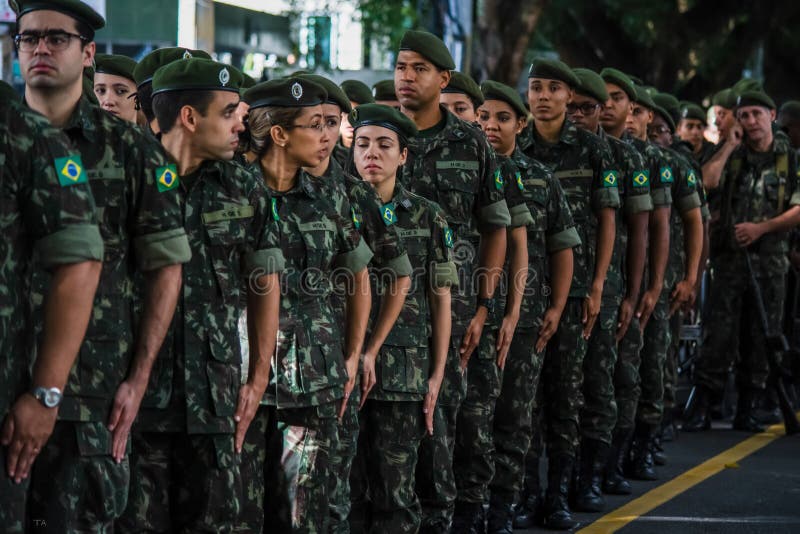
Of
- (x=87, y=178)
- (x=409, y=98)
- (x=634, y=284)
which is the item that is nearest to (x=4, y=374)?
(x=87, y=178)

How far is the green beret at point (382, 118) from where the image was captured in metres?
6.23

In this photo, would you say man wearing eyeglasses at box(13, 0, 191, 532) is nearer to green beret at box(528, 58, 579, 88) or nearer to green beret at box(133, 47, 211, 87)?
green beret at box(133, 47, 211, 87)

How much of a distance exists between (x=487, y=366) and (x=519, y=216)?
0.72 m

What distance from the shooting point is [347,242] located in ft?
18.5

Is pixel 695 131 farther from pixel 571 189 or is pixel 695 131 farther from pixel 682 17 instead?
pixel 682 17

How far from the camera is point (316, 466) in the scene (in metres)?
5.40

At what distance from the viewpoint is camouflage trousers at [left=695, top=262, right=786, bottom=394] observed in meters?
11.1

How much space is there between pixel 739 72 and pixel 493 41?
9.52 metres

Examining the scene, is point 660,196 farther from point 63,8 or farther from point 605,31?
point 605,31

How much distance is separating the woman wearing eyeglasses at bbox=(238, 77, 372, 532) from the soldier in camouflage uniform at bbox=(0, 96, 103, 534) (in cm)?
145

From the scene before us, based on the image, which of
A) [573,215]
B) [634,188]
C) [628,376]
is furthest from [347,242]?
[628,376]

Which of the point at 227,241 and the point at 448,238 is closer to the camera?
the point at 227,241

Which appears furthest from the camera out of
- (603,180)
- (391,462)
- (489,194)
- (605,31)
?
(605,31)

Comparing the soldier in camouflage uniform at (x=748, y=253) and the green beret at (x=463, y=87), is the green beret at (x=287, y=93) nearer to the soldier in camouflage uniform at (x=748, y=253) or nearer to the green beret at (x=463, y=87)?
the green beret at (x=463, y=87)
